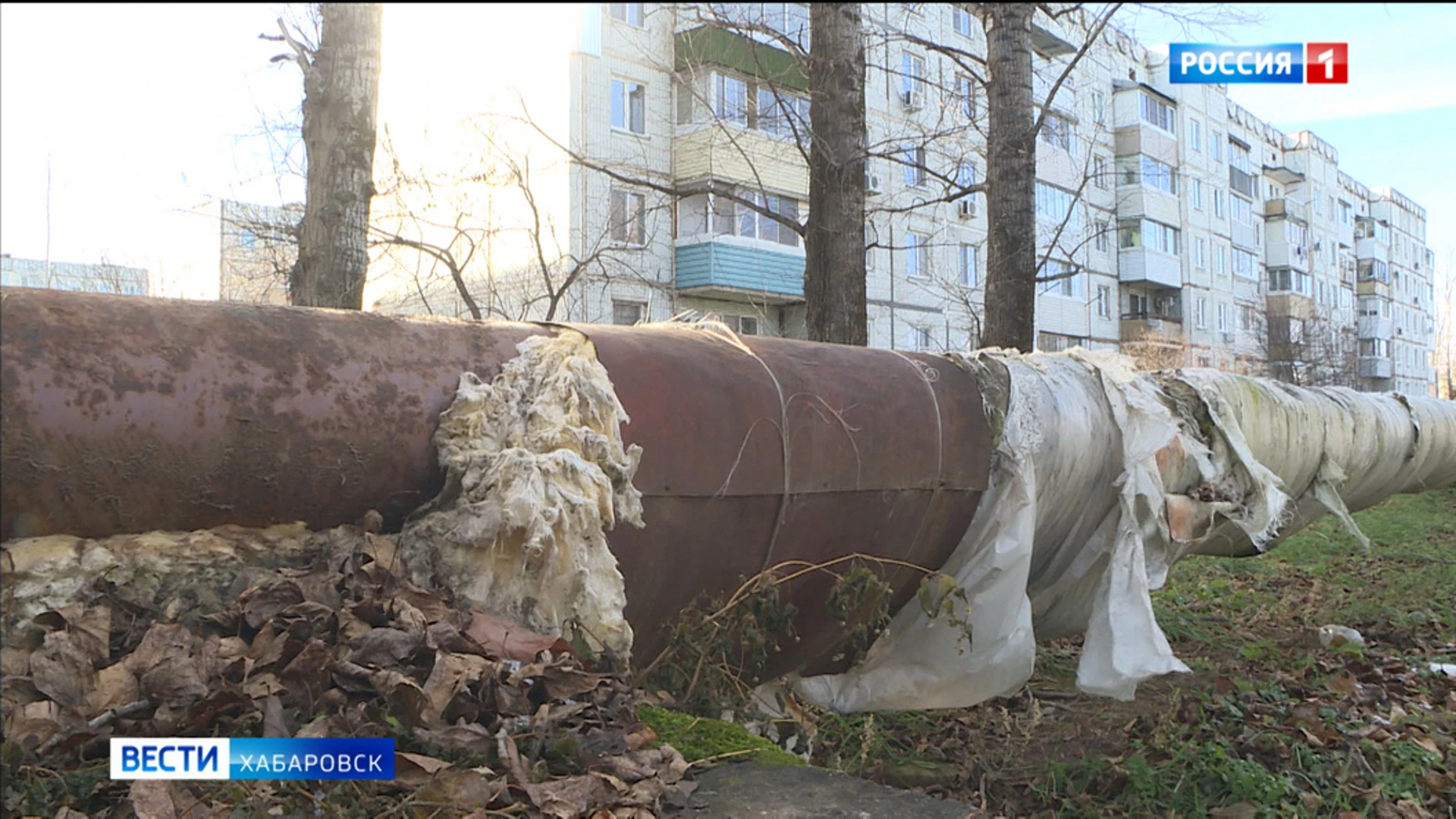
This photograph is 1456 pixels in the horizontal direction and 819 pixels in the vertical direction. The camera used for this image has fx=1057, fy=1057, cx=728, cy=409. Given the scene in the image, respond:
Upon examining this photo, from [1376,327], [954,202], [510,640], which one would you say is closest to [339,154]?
[510,640]

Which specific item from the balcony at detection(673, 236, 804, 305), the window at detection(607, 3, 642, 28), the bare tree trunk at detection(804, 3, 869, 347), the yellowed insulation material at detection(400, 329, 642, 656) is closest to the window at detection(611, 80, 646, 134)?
the window at detection(607, 3, 642, 28)

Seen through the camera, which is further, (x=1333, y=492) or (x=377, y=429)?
(x=1333, y=492)

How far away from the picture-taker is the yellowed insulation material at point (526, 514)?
252cm

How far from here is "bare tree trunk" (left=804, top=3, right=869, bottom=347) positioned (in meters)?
6.92

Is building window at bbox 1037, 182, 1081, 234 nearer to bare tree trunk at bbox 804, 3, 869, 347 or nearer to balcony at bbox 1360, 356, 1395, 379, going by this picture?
bare tree trunk at bbox 804, 3, 869, 347

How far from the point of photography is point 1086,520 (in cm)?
442

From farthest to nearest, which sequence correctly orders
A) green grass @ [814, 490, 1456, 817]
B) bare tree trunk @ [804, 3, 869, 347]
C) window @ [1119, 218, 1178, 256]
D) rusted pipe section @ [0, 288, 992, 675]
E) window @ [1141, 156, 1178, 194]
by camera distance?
window @ [1119, 218, 1178, 256] → window @ [1141, 156, 1178, 194] → bare tree trunk @ [804, 3, 869, 347] → green grass @ [814, 490, 1456, 817] → rusted pipe section @ [0, 288, 992, 675]

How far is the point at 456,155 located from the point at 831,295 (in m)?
7.77

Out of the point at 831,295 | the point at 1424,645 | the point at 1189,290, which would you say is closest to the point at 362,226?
the point at 831,295

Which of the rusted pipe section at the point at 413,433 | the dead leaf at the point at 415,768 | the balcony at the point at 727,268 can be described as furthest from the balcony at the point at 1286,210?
the dead leaf at the point at 415,768

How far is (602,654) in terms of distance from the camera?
8.21 ft

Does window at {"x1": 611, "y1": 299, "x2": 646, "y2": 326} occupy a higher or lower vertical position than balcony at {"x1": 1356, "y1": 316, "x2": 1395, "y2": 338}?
lower

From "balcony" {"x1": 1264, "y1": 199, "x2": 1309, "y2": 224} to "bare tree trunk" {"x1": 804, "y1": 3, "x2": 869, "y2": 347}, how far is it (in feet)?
151

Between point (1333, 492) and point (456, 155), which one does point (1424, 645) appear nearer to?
point (1333, 492)
